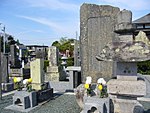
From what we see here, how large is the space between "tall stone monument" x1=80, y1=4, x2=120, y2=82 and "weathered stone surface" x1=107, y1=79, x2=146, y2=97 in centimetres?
222

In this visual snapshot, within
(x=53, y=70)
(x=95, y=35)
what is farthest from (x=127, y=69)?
(x=53, y=70)

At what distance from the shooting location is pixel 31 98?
5.84 meters

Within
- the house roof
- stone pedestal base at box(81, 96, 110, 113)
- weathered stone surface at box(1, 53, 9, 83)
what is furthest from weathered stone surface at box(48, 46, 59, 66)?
the house roof

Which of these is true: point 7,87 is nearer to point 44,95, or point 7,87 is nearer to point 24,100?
point 44,95

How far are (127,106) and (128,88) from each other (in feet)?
2.19

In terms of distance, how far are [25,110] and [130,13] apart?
13.8ft

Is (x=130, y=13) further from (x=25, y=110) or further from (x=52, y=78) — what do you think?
(x=52, y=78)

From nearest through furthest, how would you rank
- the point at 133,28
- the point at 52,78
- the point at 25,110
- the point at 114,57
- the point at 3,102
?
the point at 114,57 < the point at 133,28 < the point at 25,110 < the point at 3,102 < the point at 52,78

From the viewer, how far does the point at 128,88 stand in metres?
3.65

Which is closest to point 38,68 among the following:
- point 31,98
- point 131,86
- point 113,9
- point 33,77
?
point 33,77

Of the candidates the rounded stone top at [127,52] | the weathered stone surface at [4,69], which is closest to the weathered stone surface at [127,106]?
the rounded stone top at [127,52]

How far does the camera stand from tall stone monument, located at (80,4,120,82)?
5938 millimetres

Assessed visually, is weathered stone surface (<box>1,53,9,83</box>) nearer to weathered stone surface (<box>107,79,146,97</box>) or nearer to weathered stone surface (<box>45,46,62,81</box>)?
weathered stone surface (<box>45,46,62,81</box>)

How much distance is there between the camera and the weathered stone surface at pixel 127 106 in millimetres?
4035
